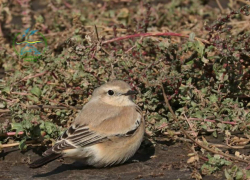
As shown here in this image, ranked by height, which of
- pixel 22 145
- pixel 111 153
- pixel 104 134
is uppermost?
pixel 104 134

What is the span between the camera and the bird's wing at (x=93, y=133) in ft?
19.1

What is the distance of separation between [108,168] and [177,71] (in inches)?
71.2

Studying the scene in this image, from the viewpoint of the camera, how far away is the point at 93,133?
19.6 ft

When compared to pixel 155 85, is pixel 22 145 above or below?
below

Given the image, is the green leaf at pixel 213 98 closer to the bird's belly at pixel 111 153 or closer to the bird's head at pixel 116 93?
the bird's head at pixel 116 93

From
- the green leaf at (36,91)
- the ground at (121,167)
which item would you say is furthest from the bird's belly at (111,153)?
the green leaf at (36,91)

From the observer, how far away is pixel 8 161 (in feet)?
21.1

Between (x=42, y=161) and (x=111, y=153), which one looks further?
(x=111, y=153)

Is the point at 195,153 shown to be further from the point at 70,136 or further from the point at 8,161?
the point at 8,161

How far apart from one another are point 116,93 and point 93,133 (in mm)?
798

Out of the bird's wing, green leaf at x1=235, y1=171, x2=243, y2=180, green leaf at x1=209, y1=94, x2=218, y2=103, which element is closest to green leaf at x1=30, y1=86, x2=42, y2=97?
the bird's wing

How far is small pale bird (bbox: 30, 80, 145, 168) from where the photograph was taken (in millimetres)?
5844

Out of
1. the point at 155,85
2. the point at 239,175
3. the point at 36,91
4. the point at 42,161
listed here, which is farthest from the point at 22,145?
the point at 239,175

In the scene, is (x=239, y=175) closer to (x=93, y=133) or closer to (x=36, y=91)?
(x=93, y=133)
